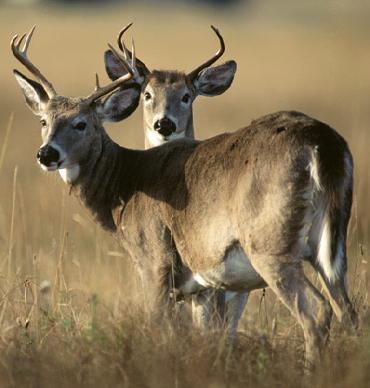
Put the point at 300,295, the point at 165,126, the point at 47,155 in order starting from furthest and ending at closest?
the point at 165,126, the point at 47,155, the point at 300,295

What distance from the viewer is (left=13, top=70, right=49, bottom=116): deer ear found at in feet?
26.2

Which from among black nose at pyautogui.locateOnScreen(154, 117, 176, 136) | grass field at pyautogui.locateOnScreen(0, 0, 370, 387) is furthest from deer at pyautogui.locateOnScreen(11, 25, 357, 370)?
black nose at pyautogui.locateOnScreen(154, 117, 176, 136)

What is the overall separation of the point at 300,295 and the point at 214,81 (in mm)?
3965

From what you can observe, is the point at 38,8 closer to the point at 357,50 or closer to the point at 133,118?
the point at 357,50

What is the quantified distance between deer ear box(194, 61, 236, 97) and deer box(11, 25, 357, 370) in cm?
180

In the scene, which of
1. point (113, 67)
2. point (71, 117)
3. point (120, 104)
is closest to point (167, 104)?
point (113, 67)

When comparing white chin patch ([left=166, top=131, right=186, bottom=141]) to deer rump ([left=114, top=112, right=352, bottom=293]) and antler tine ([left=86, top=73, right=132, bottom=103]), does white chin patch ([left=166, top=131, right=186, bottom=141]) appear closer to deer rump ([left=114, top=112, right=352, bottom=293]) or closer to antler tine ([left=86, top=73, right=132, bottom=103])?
antler tine ([left=86, top=73, right=132, bottom=103])

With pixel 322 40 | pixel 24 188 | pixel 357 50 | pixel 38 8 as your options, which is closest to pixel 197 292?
pixel 24 188

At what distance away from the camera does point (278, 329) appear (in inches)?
280

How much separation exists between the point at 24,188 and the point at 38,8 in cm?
2482

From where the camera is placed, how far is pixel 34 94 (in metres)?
8.06

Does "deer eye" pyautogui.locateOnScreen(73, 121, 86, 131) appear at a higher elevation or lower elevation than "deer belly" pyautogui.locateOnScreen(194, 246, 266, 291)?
higher

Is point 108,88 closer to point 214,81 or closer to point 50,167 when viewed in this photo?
point 50,167

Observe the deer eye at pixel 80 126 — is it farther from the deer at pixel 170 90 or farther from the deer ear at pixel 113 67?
the deer ear at pixel 113 67
